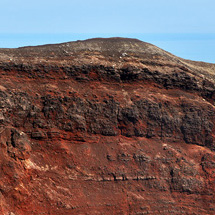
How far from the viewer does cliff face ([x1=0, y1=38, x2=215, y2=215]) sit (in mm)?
24969

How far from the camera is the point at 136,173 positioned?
1099 inches

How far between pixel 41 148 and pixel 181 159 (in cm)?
1310

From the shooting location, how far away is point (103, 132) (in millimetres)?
28594

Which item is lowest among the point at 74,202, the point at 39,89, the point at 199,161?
the point at 74,202

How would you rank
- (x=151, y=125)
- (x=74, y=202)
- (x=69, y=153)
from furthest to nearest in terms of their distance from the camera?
(x=151, y=125) < (x=69, y=153) < (x=74, y=202)

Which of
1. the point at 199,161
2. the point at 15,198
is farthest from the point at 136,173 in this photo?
the point at 15,198

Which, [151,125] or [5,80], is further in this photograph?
[151,125]

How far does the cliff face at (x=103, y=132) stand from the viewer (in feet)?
81.9

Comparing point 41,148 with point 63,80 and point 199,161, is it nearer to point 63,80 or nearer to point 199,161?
point 63,80

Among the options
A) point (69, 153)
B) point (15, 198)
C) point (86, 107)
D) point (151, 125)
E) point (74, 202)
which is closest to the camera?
point (15, 198)

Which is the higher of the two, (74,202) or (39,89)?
(39,89)

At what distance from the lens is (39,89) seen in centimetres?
2769

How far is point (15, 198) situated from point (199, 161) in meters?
17.5

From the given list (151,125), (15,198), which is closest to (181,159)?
(151,125)
